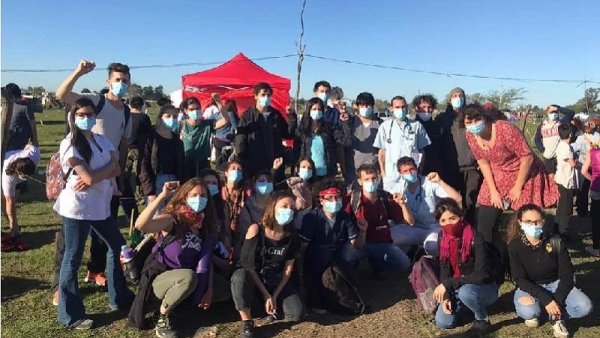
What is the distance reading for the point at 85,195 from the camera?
12.5ft

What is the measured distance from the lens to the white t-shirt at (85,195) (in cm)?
377

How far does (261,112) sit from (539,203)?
10.4ft

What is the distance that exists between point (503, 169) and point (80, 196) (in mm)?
3691

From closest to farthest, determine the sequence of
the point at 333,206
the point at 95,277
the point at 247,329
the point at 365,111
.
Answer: the point at 247,329
the point at 333,206
the point at 95,277
the point at 365,111

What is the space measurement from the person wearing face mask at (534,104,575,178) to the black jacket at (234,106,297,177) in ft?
13.9

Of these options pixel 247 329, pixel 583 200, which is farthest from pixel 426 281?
pixel 583 200

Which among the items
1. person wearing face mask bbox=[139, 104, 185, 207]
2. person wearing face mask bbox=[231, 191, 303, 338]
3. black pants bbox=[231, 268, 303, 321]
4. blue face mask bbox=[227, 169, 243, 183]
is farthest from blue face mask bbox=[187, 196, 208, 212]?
person wearing face mask bbox=[139, 104, 185, 207]

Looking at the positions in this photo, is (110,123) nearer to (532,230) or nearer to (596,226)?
(532,230)

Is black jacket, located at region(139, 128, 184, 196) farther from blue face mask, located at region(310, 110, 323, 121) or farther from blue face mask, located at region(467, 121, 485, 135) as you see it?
blue face mask, located at region(467, 121, 485, 135)

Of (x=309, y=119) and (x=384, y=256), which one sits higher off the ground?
(x=309, y=119)

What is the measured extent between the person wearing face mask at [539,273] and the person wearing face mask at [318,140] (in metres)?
2.52

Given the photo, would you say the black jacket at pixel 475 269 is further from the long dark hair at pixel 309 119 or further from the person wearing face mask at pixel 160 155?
the person wearing face mask at pixel 160 155

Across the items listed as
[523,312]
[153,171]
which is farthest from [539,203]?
[153,171]

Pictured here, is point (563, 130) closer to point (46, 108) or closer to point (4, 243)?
point (4, 243)
